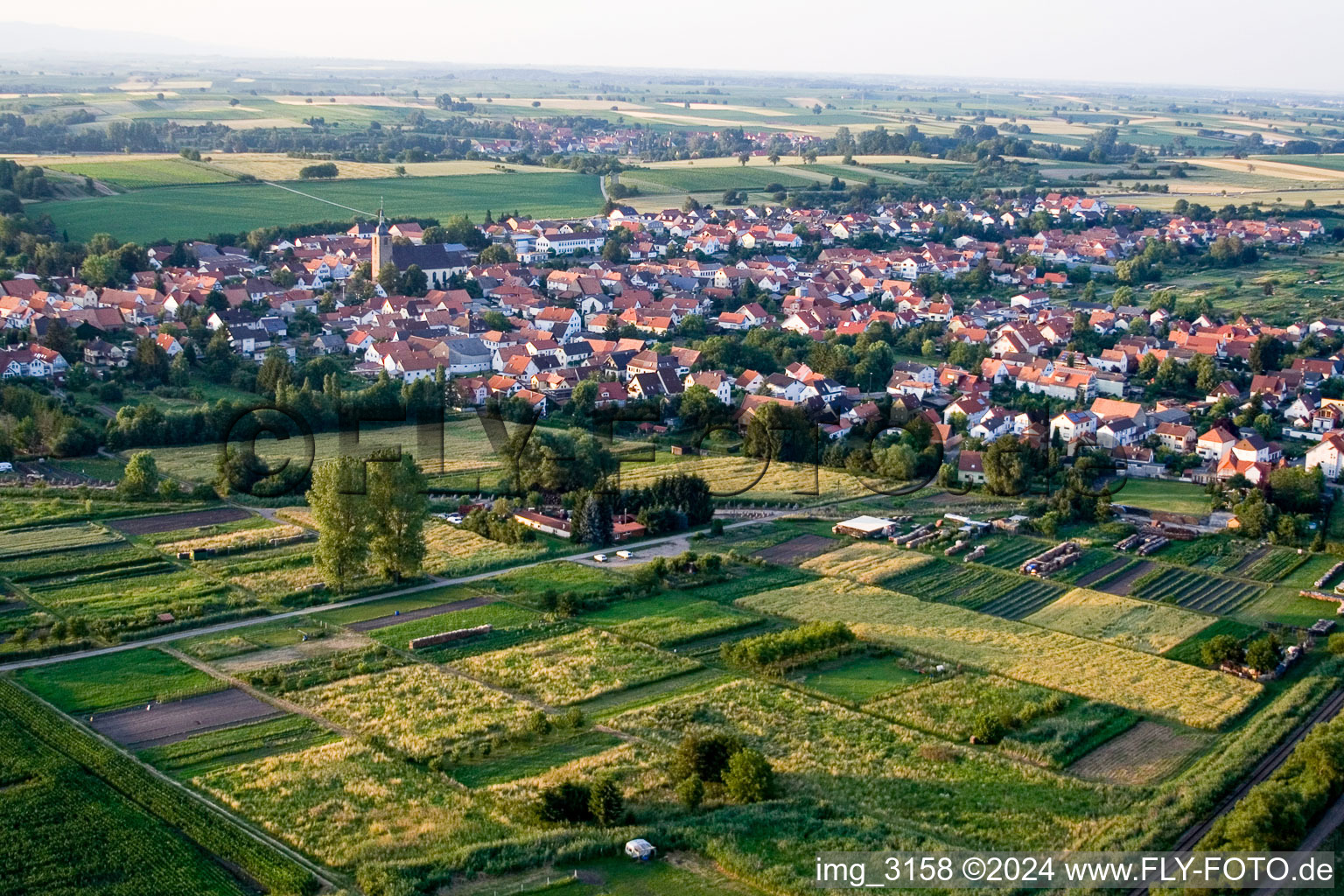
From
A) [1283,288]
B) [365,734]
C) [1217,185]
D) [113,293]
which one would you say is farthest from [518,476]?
[1217,185]

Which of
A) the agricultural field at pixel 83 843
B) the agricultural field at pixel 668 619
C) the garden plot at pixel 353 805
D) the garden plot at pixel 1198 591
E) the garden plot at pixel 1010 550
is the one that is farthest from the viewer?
the garden plot at pixel 1010 550

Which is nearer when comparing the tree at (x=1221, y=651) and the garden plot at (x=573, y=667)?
the garden plot at (x=573, y=667)

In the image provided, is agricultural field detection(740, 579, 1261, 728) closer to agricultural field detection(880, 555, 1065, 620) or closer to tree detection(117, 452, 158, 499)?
agricultural field detection(880, 555, 1065, 620)

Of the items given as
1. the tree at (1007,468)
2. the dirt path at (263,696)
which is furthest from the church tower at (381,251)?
the dirt path at (263,696)

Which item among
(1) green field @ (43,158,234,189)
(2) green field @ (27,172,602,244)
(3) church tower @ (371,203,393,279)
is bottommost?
(3) church tower @ (371,203,393,279)

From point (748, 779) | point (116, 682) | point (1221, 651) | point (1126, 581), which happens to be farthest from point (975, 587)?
point (116, 682)

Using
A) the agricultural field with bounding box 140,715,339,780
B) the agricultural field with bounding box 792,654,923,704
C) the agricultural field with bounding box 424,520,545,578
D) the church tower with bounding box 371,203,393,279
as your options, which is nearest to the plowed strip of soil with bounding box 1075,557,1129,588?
the agricultural field with bounding box 792,654,923,704

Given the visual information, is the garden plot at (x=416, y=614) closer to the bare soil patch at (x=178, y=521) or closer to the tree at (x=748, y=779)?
the bare soil patch at (x=178, y=521)
